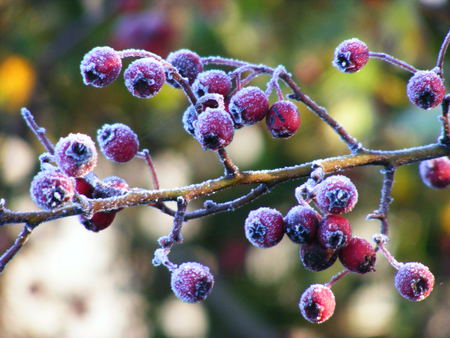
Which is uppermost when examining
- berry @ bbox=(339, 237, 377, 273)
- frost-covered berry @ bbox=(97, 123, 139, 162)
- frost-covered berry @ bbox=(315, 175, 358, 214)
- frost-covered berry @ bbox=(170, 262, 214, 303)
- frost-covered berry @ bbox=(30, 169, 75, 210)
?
frost-covered berry @ bbox=(97, 123, 139, 162)

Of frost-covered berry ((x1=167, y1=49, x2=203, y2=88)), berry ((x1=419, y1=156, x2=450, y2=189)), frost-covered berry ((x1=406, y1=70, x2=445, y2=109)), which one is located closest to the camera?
frost-covered berry ((x1=406, y1=70, x2=445, y2=109))

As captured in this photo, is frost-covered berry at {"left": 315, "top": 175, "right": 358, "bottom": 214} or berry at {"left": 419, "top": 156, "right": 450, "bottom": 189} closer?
frost-covered berry at {"left": 315, "top": 175, "right": 358, "bottom": 214}

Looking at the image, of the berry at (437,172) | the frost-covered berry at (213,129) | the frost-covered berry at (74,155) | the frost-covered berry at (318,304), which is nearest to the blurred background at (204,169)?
the berry at (437,172)

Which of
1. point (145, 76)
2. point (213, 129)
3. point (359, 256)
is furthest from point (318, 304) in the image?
point (145, 76)

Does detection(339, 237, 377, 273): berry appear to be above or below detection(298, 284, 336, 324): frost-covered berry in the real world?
above

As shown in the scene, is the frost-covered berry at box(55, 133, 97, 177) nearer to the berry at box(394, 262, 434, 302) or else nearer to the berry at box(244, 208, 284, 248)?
the berry at box(244, 208, 284, 248)

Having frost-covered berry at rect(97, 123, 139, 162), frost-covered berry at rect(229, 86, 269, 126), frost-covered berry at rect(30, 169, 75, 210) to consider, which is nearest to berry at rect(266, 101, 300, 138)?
frost-covered berry at rect(229, 86, 269, 126)

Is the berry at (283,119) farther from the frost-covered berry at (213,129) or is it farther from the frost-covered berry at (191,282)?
the frost-covered berry at (191,282)

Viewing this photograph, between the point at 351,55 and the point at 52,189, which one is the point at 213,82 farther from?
the point at 52,189
